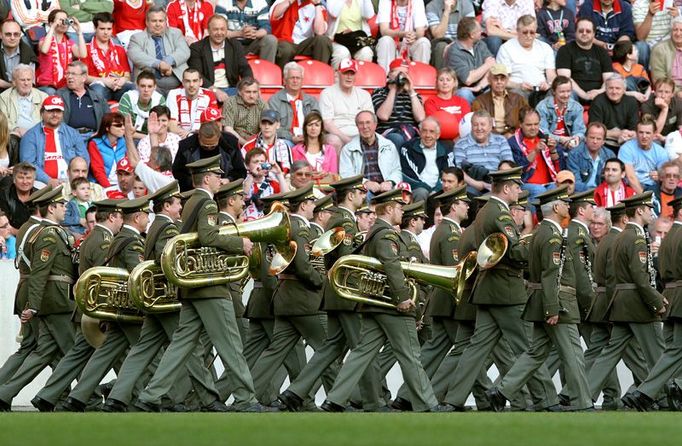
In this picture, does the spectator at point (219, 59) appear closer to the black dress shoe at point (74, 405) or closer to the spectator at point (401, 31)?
the spectator at point (401, 31)

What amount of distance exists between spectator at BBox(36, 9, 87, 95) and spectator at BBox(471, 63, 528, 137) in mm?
5115

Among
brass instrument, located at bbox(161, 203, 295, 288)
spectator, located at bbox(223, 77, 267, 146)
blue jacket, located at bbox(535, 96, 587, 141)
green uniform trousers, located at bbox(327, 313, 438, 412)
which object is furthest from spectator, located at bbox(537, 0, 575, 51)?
brass instrument, located at bbox(161, 203, 295, 288)

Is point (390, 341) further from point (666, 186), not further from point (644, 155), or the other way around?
Result: point (644, 155)

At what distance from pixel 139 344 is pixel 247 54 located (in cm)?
757

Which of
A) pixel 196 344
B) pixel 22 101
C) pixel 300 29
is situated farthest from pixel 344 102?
pixel 196 344

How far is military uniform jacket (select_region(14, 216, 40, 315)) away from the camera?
54.1ft

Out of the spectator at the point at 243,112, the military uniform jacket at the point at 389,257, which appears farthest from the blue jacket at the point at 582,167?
the military uniform jacket at the point at 389,257

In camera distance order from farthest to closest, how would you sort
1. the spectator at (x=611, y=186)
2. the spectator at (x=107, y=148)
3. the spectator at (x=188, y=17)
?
the spectator at (x=188, y=17) → the spectator at (x=611, y=186) → the spectator at (x=107, y=148)

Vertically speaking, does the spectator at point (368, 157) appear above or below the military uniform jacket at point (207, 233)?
below

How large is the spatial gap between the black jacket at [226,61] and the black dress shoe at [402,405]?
5996 millimetres

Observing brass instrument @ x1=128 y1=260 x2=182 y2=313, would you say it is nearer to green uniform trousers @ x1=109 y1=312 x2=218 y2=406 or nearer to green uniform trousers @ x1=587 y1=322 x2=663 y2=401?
green uniform trousers @ x1=109 y1=312 x2=218 y2=406

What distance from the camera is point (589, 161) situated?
22016 millimetres

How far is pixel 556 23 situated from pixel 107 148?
7.40 meters

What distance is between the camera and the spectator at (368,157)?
20.8 m
